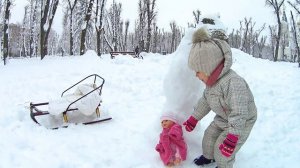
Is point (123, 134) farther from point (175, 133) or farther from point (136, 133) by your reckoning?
point (175, 133)

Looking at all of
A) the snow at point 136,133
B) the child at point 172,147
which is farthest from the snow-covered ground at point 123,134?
the child at point 172,147

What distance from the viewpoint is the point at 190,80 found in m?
4.93

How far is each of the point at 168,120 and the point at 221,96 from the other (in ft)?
3.32

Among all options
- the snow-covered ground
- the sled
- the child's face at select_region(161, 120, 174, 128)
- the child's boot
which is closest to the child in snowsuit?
the child's boot

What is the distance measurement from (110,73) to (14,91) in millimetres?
3391

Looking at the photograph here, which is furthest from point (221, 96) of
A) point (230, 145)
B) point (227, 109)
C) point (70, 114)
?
point (70, 114)

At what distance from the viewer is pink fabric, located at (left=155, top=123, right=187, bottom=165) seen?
13.9 feet

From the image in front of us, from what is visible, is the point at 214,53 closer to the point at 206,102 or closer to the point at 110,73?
the point at 206,102

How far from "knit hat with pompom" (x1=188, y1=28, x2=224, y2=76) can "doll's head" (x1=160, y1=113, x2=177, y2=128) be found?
965 millimetres

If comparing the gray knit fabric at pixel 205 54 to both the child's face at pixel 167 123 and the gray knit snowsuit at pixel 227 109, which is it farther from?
the child's face at pixel 167 123

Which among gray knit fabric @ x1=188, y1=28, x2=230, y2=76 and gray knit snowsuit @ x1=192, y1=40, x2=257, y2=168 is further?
gray knit fabric @ x1=188, y1=28, x2=230, y2=76

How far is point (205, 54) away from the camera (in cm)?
389

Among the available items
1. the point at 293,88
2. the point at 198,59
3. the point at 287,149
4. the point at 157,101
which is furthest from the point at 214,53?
the point at 293,88

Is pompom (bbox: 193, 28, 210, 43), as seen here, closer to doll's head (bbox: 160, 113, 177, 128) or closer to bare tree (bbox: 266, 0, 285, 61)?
doll's head (bbox: 160, 113, 177, 128)
